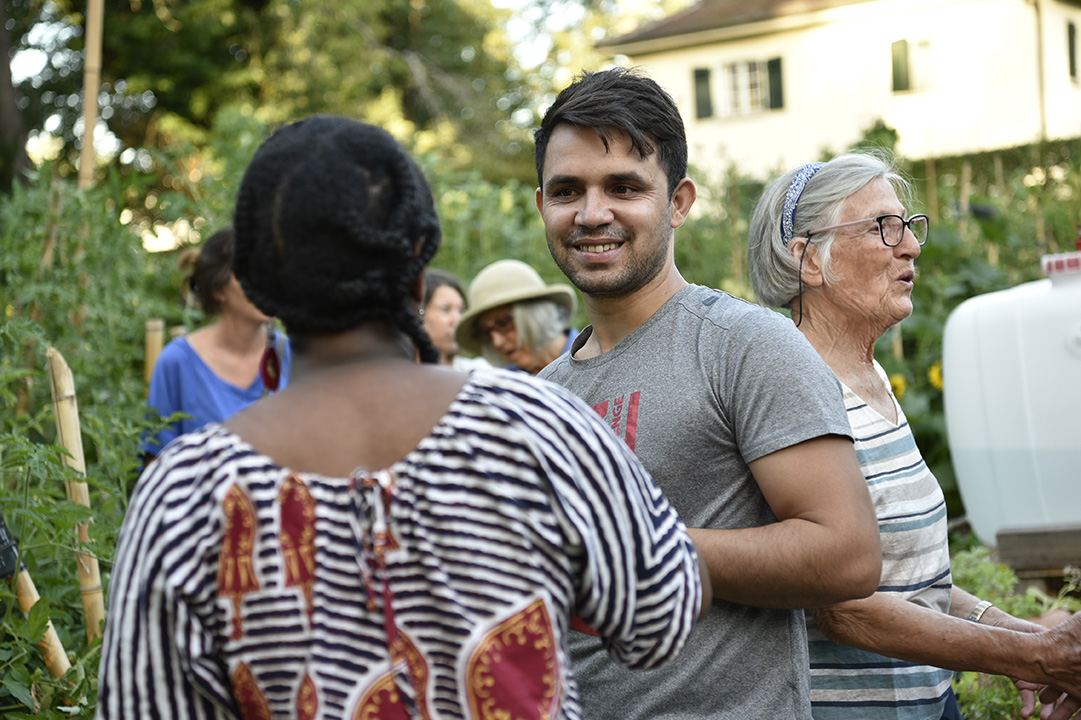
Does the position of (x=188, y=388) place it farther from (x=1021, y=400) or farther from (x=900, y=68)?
(x=900, y=68)

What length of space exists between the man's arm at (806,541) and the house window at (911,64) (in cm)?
2135

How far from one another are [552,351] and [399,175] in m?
3.72

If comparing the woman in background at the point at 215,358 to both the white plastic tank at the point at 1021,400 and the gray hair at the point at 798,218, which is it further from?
the white plastic tank at the point at 1021,400

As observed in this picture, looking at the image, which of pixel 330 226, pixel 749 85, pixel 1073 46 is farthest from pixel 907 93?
pixel 330 226

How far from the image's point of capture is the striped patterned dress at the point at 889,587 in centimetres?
191

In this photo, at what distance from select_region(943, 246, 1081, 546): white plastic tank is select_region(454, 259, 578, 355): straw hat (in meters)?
1.96

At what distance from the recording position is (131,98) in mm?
15398

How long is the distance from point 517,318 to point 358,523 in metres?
3.84

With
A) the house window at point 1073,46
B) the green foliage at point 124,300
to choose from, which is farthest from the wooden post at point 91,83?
the house window at point 1073,46

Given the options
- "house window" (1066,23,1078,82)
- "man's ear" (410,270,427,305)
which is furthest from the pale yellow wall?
"man's ear" (410,270,427,305)

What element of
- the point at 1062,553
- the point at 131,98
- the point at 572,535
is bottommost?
the point at 1062,553

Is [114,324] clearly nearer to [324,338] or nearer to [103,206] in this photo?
[103,206]

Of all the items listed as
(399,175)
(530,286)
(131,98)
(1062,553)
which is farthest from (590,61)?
(399,175)

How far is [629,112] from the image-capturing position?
1.84 metres
